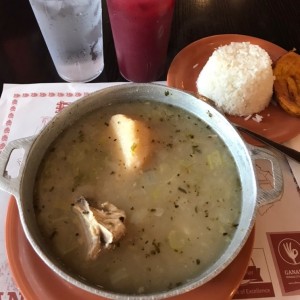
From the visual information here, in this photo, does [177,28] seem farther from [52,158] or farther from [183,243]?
[183,243]

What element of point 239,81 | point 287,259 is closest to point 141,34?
point 239,81

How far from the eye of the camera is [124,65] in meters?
1.41

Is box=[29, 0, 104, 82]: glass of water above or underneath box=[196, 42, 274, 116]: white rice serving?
above

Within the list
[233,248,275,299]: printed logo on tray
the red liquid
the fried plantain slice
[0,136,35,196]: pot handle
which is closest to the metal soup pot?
[0,136,35,196]: pot handle

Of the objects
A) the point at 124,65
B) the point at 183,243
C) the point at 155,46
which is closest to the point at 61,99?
the point at 124,65

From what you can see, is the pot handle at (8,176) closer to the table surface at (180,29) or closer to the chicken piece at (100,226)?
the chicken piece at (100,226)

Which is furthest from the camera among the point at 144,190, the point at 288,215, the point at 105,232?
the point at 288,215

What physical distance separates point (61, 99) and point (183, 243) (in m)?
0.69

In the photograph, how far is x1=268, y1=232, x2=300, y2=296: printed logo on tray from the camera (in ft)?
3.20

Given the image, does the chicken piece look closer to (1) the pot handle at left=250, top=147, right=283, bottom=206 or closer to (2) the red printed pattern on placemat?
(1) the pot handle at left=250, top=147, right=283, bottom=206

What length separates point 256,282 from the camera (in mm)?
979

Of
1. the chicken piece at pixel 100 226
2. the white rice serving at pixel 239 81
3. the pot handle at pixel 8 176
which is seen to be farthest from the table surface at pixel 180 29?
the chicken piece at pixel 100 226

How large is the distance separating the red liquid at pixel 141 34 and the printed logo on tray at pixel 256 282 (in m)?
0.73

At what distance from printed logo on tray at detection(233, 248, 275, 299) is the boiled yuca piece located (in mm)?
377
